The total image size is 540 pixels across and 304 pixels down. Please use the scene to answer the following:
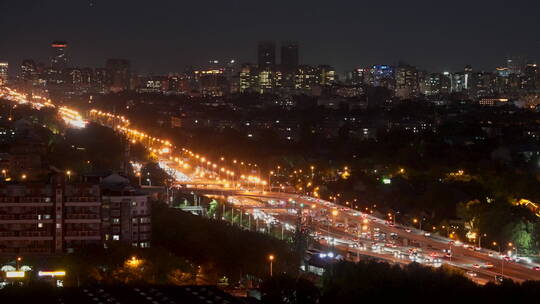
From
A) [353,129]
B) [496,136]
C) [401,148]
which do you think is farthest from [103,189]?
[353,129]

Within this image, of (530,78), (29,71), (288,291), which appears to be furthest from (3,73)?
(288,291)

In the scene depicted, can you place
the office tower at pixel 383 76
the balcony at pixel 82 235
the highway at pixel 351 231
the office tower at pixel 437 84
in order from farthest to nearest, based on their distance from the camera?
the office tower at pixel 437 84 < the office tower at pixel 383 76 < the highway at pixel 351 231 < the balcony at pixel 82 235

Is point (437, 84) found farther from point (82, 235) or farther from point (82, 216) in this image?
point (82, 235)

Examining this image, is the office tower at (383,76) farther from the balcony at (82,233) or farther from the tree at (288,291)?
the tree at (288,291)

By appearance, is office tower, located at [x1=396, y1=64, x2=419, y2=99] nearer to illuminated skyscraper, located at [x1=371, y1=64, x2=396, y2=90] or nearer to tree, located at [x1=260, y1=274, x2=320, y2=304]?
illuminated skyscraper, located at [x1=371, y1=64, x2=396, y2=90]

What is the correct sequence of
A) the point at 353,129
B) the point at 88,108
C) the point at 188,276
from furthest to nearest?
the point at 88,108
the point at 353,129
the point at 188,276

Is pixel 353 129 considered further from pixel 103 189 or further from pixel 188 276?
pixel 188 276

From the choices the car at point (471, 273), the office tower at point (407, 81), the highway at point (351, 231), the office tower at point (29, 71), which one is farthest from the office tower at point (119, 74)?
the car at point (471, 273)
